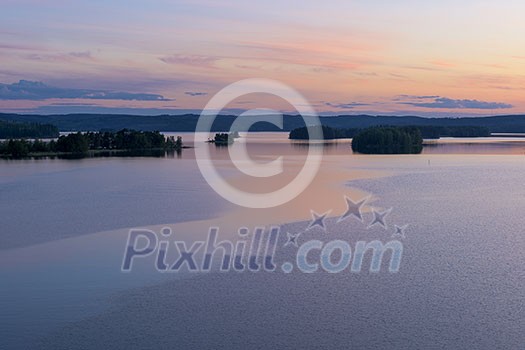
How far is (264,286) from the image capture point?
9078 millimetres

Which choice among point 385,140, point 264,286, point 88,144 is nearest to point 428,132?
point 385,140

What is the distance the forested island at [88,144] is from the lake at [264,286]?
31.6 metres

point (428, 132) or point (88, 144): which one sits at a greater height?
point (428, 132)

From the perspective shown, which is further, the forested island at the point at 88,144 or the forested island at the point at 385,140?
the forested island at the point at 385,140

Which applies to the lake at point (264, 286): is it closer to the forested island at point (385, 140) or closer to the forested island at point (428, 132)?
the forested island at point (385, 140)

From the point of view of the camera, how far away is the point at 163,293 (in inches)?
346

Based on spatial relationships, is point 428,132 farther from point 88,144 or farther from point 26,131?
point 26,131

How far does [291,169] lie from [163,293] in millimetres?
23078

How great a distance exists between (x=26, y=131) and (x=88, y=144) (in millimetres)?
39186

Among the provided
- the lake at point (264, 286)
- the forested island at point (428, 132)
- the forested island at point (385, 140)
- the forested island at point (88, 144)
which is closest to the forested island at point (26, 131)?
the forested island at point (88, 144)

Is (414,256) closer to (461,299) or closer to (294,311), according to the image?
(461,299)

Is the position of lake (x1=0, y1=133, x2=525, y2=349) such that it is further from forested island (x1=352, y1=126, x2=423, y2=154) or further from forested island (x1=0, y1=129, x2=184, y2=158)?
forested island (x1=352, y1=126, x2=423, y2=154)

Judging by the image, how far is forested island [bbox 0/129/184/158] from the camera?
1844 inches

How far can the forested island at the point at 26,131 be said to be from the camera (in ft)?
283
